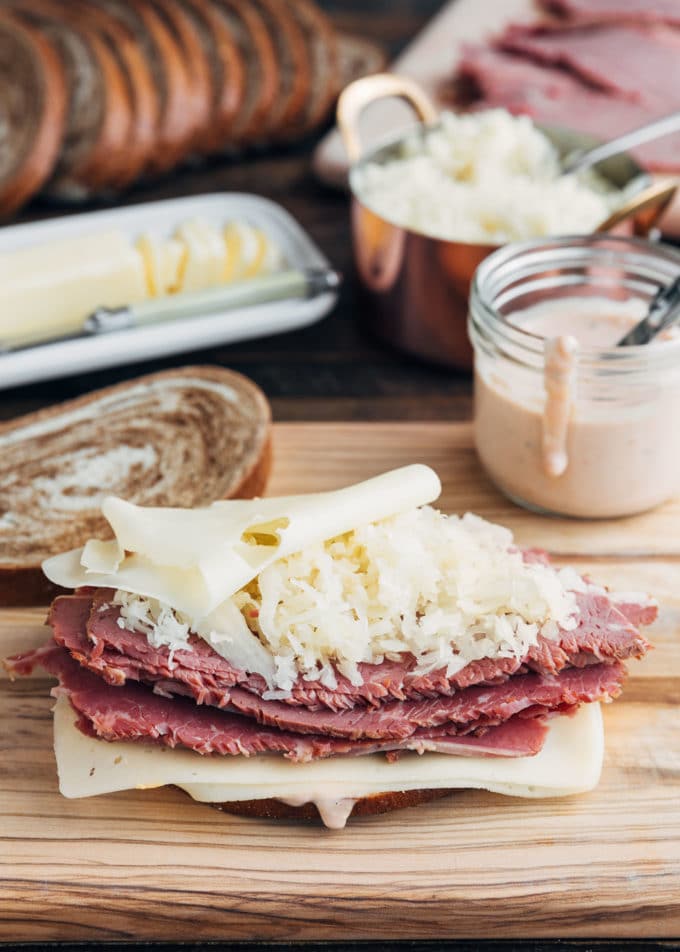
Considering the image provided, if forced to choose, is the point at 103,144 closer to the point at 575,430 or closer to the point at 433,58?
the point at 433,58

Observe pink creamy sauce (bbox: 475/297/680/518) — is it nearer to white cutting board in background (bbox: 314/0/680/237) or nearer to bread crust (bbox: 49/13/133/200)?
white cutting board in background (bbox: 314/0/680/237)

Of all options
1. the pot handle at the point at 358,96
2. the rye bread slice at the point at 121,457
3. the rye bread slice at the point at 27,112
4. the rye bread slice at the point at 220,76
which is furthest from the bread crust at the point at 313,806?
the rye bread slice at the point at 220,76

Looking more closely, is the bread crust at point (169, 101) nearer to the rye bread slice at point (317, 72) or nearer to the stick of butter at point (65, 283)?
the rye bread slice at point (317, 72)

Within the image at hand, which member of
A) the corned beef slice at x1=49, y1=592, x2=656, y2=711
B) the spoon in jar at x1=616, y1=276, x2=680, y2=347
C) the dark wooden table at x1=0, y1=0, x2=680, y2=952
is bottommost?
the dark wooden table at x1=0, y1=0, x2=680, y2=952

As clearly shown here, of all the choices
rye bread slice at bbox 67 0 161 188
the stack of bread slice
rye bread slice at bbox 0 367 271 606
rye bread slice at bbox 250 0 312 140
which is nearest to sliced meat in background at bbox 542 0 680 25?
the stack of bread slice

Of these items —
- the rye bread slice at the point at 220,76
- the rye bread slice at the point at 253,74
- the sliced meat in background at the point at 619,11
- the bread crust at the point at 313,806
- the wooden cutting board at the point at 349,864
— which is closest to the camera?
the wooden cutting board at the point at 349,864

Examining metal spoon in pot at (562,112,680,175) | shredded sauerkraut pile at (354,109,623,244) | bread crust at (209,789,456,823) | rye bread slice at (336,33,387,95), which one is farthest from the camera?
rye bread slice at (336,33,387,95)
